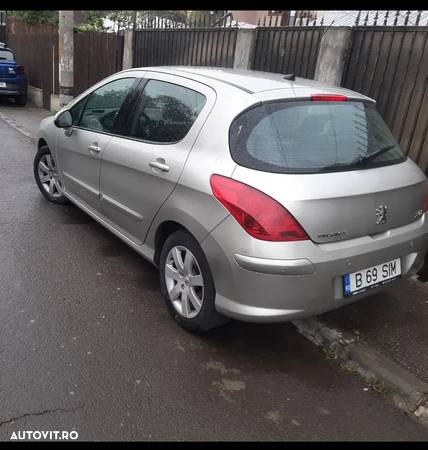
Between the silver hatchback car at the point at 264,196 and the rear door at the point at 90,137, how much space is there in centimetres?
41

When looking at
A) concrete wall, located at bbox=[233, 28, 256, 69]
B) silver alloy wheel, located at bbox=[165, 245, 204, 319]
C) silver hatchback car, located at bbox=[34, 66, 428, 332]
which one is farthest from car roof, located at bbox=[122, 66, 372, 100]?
concrete wall, located at bbox=[233, 28, 256, 69]

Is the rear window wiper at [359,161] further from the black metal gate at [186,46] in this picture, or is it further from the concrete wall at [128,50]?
the concrete wall at [128,50]

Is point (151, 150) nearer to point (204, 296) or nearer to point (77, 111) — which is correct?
point (204, 296)

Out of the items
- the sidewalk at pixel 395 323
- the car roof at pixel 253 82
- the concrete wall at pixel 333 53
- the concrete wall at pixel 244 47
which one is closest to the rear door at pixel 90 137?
the car roof at pixel 253 82

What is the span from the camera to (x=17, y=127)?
1049 centimetres

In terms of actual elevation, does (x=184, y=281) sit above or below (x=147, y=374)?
above

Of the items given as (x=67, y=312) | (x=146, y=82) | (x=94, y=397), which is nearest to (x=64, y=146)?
(x=146, y=82)

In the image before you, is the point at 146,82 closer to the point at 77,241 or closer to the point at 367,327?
the point at 77,241

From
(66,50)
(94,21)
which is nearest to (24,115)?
(66,50)

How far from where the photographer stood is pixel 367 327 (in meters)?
3.34

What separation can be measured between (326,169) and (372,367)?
126cm

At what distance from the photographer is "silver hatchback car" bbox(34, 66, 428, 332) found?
2559mm

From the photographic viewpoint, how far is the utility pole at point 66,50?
9.16 metres

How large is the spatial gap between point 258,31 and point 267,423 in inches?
231
